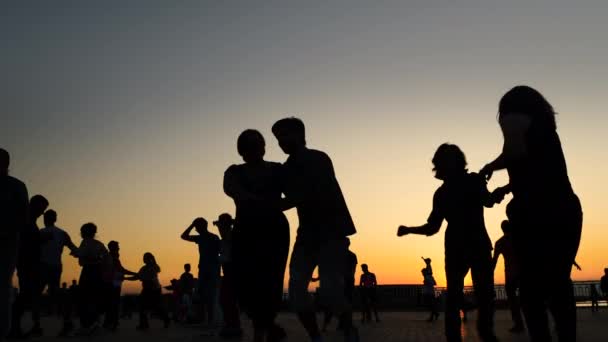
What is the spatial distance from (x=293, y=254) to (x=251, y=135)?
99 centimetres

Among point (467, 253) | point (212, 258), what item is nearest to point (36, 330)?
point (212, 258)

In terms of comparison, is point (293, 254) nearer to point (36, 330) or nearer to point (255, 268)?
point (255, 268)

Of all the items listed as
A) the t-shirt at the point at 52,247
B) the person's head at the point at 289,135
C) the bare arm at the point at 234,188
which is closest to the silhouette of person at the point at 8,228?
the bare arm at the point at 234,188

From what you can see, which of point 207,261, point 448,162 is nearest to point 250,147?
point 448,162

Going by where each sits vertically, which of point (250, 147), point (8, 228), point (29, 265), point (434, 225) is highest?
point (250, 147)

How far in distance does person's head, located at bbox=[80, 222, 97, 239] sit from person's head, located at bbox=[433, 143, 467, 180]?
22.0 ft

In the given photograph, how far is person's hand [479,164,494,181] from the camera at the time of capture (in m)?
4.55

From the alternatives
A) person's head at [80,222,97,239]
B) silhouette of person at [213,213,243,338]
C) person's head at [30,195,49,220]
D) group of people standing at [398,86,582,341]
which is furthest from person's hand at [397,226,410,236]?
person's head at [80,222,97,239]

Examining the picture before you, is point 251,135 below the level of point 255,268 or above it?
above

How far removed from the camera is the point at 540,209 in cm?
432

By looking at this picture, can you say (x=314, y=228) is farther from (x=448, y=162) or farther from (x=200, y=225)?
(x=200, y=225)

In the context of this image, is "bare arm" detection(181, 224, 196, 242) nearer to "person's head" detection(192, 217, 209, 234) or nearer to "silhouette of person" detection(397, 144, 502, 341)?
"person's head" detection(192, 217, 209, 234)

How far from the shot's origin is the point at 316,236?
5.58 metres

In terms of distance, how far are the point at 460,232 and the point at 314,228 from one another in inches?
50.2
